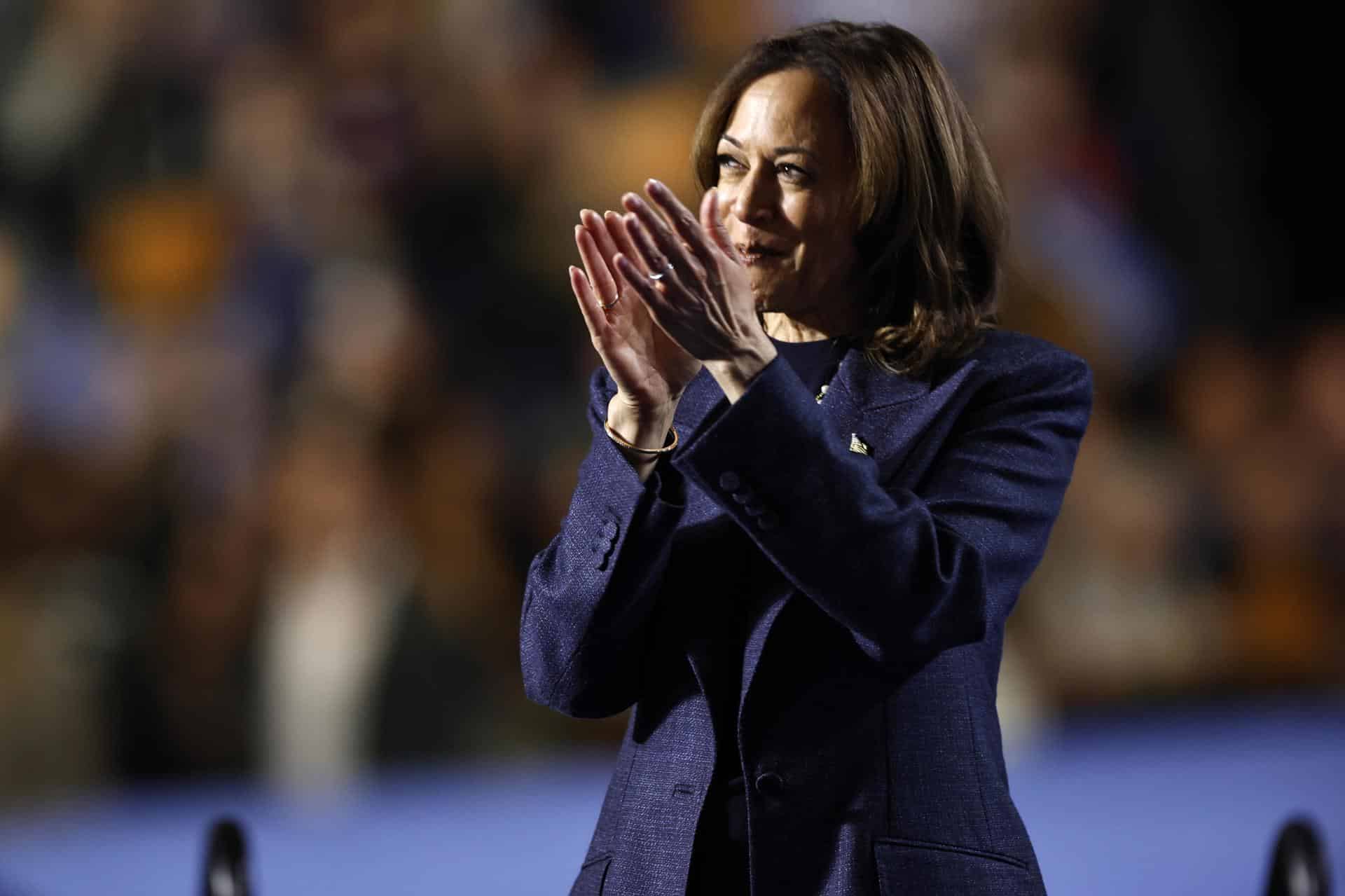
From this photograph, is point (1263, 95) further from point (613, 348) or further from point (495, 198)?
point (613, 348)

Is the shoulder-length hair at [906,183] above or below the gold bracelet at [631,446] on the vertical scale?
above

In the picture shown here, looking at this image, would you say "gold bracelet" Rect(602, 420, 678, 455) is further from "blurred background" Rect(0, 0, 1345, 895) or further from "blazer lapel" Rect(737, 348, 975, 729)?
"blurred background" Rect(0, 0, 1345, 895)

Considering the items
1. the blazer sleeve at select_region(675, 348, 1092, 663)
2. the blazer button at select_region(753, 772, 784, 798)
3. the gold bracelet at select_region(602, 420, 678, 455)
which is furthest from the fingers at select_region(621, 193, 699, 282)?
the blazer button at select_region(753, 772, 784, 798)

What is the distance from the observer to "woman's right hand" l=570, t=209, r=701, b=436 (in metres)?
1.44

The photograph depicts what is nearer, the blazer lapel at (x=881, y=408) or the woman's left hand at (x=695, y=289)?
the woman's left hand at (x=695, y=289)

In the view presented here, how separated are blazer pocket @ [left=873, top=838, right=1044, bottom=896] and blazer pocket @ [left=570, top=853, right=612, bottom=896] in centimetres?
26

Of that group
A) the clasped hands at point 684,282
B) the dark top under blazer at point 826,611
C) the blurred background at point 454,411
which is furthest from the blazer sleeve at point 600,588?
the blurred background at point 454,411

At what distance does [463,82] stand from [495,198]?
0.44 m

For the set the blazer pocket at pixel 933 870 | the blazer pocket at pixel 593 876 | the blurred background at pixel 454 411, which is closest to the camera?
the blazer pocket at pixel 933 870

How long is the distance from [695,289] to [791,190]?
26 centimetres

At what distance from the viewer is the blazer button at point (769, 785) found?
1.43 meters

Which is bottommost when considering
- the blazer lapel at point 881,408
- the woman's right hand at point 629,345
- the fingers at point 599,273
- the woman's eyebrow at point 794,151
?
the blazer lapel at point 881,408

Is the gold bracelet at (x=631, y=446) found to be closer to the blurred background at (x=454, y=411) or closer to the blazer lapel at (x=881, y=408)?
the blazer lapel at (x=881, y=408)

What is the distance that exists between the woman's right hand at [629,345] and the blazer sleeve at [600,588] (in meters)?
0.05
